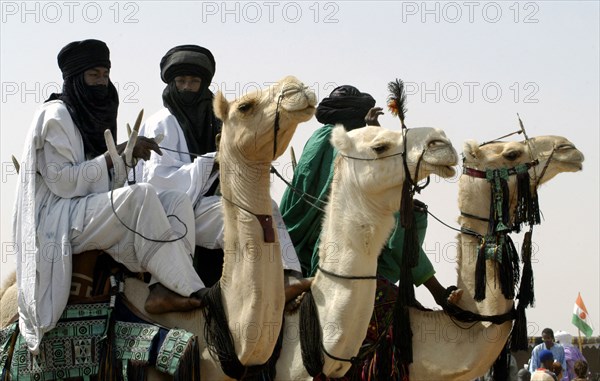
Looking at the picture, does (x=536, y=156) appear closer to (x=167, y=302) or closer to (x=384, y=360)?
(x=384, y=360)

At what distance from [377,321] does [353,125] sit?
175 centimetres

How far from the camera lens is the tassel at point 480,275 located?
34.2 feet

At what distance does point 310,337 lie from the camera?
29.4 feet

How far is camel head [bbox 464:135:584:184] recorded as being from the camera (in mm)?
10695

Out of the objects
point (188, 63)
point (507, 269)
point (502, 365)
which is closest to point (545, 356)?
point (502, 365)

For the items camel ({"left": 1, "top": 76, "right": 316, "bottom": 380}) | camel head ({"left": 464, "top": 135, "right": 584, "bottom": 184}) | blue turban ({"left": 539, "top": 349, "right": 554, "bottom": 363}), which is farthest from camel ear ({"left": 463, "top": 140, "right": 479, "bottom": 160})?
blue turban ({"left": 539, "top": 349, "right": 554, "bottom": 363})

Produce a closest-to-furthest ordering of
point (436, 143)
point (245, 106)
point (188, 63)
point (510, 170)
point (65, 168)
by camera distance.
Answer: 1. point (245, 106)
2. point (65, 168)
3. point (436, 143)
4. point (188, 63)
5. point (510, 170)

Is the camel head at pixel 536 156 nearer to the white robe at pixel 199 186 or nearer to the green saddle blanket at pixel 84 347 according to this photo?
the white robe at pixel 199 186

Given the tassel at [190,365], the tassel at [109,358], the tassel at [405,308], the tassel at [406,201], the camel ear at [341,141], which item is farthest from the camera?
the tassel at [405,308]

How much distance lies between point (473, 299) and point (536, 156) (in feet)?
4.02

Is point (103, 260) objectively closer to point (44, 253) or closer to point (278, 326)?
point (44, 253)

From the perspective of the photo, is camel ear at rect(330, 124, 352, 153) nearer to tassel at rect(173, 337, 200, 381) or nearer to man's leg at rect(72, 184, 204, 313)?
man's leg at rect(72, 184, 204, 313)

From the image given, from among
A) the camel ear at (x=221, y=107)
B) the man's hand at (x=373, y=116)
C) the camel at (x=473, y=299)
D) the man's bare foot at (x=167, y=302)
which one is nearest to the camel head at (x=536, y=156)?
the camel at (x=473, y=299)

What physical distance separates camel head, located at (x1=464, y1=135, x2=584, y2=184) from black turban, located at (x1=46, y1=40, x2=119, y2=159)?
2.95m
